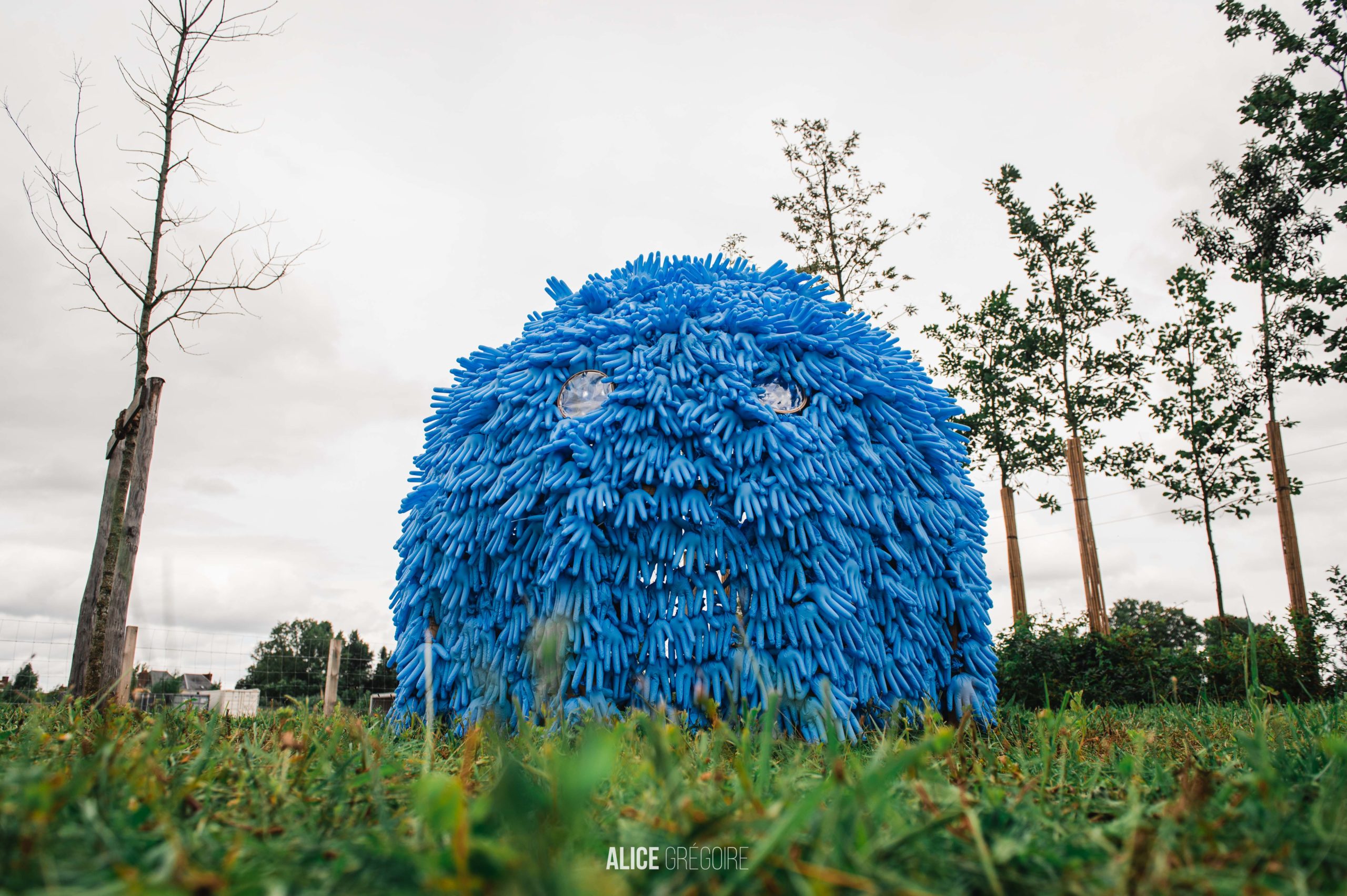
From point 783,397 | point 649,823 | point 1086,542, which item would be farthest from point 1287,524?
point 649,823

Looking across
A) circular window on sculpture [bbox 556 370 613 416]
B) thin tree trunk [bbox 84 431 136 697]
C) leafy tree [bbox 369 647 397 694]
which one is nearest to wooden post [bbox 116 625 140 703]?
thin tree trunk [bbox 84 431 136 697]

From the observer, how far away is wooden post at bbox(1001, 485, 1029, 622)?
1272 cm

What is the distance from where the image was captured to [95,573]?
6191 mm

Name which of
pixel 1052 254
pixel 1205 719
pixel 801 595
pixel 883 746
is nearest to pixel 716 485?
pixel 801 595

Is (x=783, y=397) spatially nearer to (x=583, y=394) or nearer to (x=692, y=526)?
(x=692, y=526)

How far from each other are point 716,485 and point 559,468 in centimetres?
61

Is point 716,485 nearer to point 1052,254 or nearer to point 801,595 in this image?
point 801,595

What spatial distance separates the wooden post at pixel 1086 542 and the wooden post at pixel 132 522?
11.2 m

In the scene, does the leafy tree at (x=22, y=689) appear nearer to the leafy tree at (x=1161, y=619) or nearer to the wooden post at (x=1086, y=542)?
the wooden post at (x=1086, y=542)

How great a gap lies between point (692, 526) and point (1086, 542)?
34.9 feet

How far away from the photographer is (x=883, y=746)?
57.5 inches

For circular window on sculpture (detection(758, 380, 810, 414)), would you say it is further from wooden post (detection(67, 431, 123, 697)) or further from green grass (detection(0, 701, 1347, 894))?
wooden post (detection(67, 431, 123, 697))

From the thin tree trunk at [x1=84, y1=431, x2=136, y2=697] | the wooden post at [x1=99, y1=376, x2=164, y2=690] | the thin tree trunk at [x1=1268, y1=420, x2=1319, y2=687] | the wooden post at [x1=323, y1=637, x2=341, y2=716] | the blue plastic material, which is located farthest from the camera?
the thin tree trunk at [x1=1268, y1=420, x2=1319, y2=687]

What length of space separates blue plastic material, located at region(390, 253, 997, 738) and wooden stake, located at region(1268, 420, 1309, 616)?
1102cm
